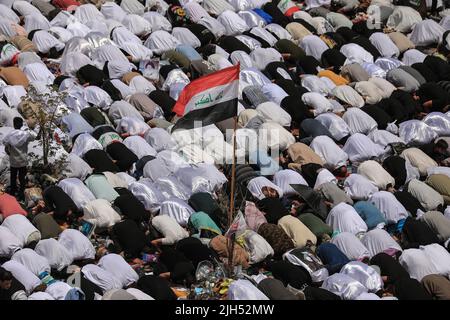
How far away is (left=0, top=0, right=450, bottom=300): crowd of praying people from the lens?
21219 millimetres

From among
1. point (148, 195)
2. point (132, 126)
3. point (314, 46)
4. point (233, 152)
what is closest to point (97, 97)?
point (132, 126)

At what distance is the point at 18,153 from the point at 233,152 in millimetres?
3226

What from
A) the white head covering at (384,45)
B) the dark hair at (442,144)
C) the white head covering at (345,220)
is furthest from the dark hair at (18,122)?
the white head covering at (384,45)

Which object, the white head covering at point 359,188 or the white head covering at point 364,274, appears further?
the white head covering at point 359,188

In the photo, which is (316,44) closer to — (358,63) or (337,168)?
(358,63)

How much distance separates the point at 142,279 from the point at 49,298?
1575 millimetres

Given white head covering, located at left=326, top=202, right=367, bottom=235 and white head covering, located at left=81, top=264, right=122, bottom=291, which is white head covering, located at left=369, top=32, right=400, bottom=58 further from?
white head covering, located at left=81, top=264, right=122, bottom=291

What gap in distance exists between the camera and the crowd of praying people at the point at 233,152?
21.2 meters

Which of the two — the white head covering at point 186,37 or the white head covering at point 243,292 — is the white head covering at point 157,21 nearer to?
the white head covering at point 186,37

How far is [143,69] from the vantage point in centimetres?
2697

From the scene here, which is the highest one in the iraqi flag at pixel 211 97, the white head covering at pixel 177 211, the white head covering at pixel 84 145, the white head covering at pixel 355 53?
the iraqi flag at pixel 211 97

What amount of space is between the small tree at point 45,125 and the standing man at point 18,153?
27cm
